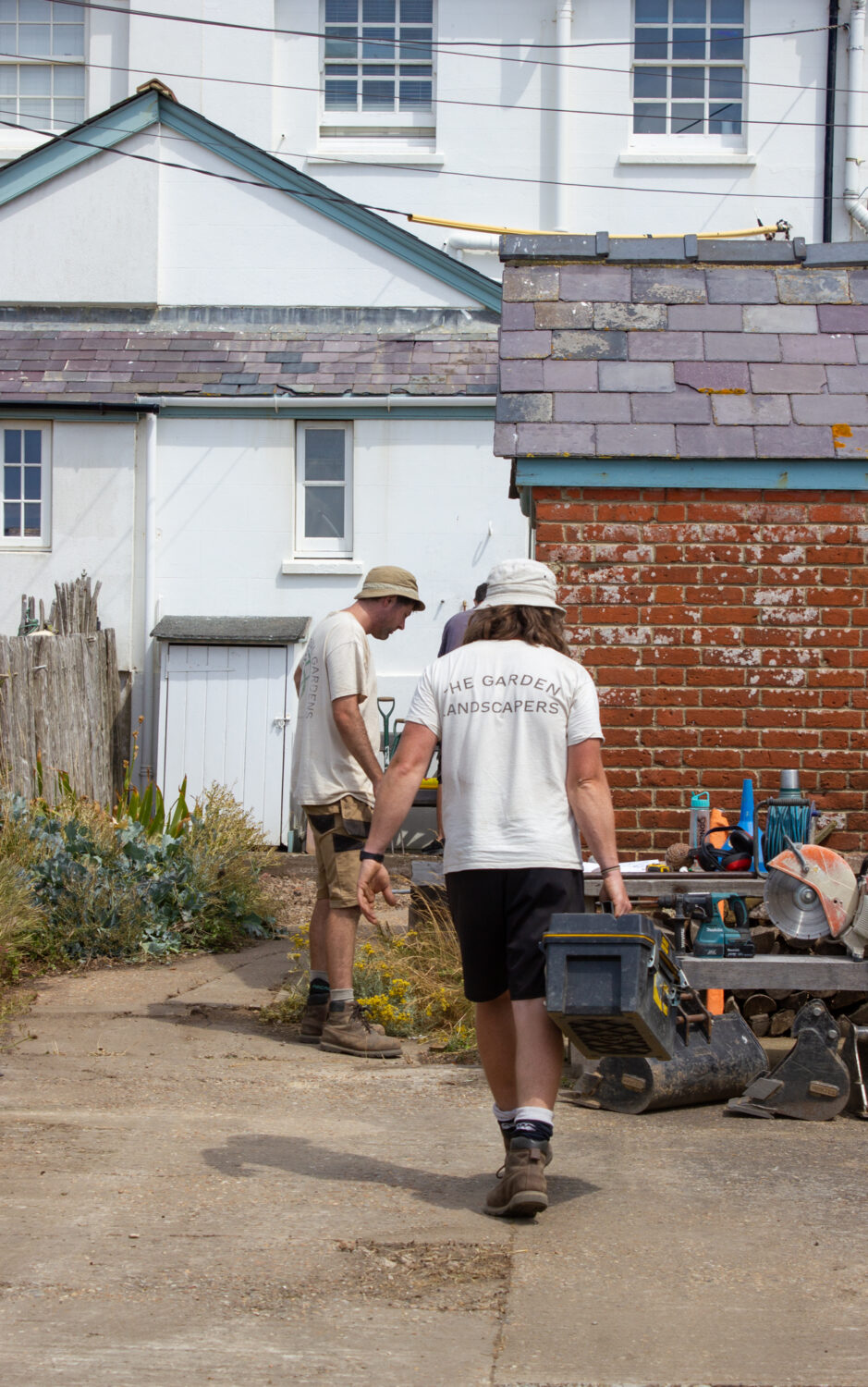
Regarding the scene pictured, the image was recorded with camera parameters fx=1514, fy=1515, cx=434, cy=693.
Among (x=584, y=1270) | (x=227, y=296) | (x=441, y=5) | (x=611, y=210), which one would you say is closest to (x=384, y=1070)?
(x=584, y=1270)

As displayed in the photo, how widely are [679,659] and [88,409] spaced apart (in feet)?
30.6

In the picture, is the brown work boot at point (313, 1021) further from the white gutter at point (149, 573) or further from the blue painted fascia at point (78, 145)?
the blue painted fascia at point (78, 145)

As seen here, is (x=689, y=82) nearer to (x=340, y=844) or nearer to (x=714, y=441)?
(x=714, y=441)

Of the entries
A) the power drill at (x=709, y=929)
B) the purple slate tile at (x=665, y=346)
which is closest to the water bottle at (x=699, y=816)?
the power drill at (x=709, y=929)

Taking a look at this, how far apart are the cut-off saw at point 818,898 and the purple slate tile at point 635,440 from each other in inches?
81.1

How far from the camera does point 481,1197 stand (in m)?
4.33

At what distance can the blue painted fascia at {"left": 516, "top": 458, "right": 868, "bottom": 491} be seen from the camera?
6707 mm

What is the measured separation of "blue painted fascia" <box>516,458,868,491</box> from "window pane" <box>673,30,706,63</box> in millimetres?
13850

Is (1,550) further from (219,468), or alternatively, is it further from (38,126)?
(38,126)

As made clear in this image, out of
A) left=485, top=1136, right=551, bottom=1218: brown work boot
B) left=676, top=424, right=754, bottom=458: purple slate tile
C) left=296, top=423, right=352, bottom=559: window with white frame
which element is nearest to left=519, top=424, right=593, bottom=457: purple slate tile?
left=676, top=424, right=754, bottom=458: purple slate tile

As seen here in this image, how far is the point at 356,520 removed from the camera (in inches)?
579

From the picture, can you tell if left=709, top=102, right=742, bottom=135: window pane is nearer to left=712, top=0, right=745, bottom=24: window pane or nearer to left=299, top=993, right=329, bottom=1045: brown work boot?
left=712, top=0, right=745, bottom=24: window pane

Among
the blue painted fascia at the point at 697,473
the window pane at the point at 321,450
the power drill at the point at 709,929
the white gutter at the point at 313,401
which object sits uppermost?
the white gutter at the point at 313,401

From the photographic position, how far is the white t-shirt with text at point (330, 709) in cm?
625
